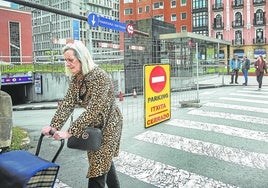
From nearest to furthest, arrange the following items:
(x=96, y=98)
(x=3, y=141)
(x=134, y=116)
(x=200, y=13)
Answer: (x=96, y=98), (x=3, y=141), (x=134, y=116), (x=200, y=13)

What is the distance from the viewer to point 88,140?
2.91 meters

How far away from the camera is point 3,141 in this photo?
5.57 m

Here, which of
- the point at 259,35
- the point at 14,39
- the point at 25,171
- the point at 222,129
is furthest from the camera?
the point at 259,35

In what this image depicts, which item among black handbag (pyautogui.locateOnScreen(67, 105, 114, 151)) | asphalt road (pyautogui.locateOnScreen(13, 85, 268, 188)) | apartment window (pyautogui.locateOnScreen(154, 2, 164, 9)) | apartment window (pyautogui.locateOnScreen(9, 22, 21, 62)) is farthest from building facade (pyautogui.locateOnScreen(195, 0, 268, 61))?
black handbag (pyautogui.locateOnScreen(67, 105, 114, 151))

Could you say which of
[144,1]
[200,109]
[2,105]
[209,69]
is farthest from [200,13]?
[2,105]

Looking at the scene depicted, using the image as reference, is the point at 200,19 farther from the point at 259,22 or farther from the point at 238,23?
the point at 259,22

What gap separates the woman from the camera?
2.96 metres

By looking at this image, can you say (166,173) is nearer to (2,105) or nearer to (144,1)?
(2,105)

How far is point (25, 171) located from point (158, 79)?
207 inches

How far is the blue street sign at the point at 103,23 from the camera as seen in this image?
22.4 feet

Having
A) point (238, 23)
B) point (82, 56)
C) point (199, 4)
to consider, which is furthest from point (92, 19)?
point (199, 4)

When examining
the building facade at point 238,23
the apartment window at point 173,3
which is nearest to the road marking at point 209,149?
the building facade at point 238,23

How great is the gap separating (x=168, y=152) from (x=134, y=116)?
10.9 feet

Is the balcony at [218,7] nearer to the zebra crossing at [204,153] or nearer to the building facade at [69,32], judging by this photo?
the building facade at [69,32]
